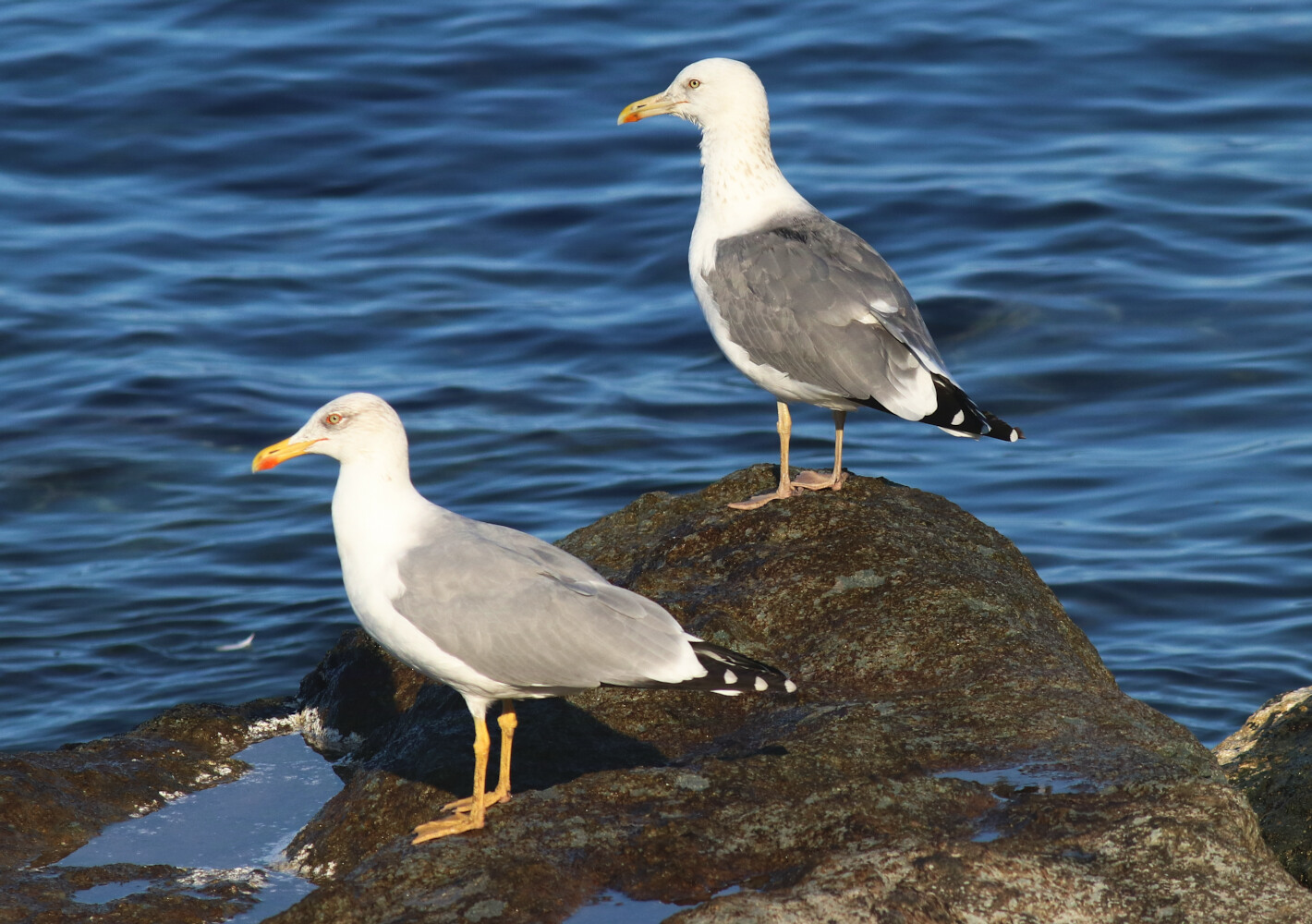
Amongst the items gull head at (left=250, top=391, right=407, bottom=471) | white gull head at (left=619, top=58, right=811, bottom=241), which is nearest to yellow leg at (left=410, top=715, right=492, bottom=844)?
gull head at (left=250, top=391, right=407, bottom=471)

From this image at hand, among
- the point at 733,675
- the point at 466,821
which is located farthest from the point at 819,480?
the point at 466,821

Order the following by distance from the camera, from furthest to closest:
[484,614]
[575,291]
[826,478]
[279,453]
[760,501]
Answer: [575,291] → [826,478] → [760,501] → [279,453] → [484,614]

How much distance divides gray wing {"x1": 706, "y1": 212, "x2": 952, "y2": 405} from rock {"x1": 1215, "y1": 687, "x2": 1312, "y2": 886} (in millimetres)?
2047

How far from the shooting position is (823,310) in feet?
23.5

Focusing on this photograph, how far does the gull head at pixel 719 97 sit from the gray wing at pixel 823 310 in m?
0.78

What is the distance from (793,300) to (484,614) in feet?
9.30

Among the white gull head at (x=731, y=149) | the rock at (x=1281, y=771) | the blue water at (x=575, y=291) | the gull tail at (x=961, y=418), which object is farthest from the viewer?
the blue water at (x=575, y=291)

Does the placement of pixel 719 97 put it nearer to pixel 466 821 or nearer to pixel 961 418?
pixel 961 418

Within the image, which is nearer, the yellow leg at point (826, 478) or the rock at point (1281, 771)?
the rock at point (1281, 771)

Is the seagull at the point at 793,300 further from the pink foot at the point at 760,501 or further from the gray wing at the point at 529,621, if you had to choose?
the gray wing at the point at 529,621

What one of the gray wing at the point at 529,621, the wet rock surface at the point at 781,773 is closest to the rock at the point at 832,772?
the wet rock surface at the point at 781,773

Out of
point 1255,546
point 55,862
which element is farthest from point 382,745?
point 1255,546

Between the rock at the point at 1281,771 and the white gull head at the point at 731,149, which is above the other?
the white gull head at the point at 731,149

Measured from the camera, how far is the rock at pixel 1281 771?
5.66 m
